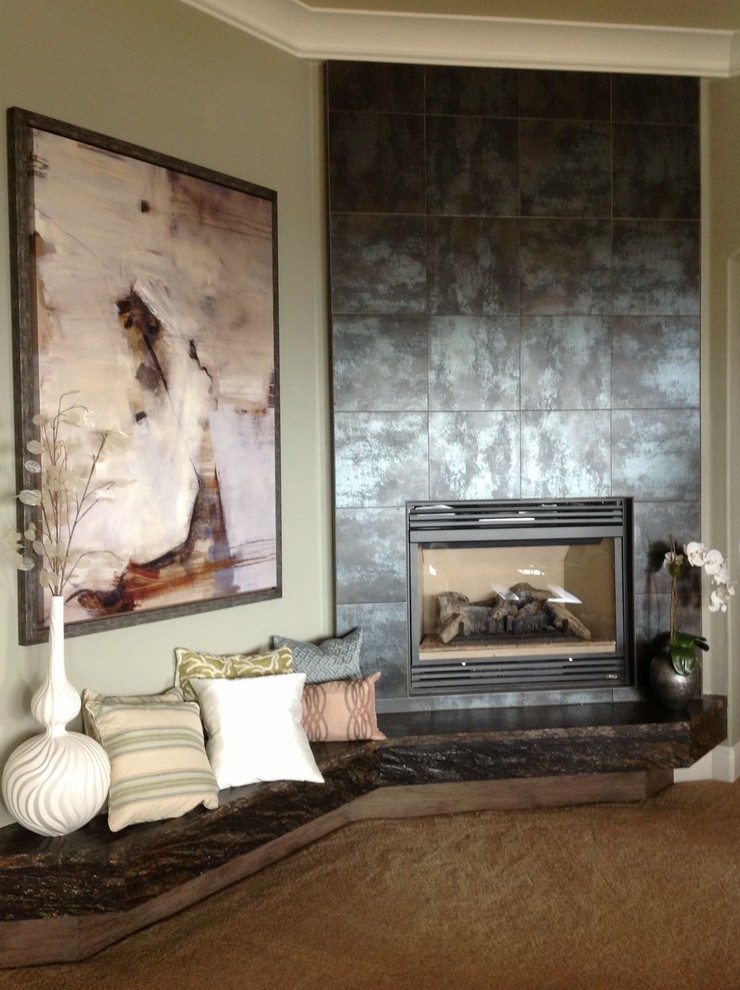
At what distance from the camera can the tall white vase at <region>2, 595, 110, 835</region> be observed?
276cm

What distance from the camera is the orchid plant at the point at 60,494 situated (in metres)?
2.91

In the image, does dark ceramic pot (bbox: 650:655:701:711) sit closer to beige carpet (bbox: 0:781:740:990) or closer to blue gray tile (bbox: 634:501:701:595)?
blue gray tile (bbox: 634:501:701:595)

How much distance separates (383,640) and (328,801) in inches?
32.9

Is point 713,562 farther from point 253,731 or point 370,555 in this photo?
point 253,731

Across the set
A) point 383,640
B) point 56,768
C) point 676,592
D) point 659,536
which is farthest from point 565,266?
point 56,768

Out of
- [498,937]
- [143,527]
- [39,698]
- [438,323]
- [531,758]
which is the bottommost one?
[498,937]

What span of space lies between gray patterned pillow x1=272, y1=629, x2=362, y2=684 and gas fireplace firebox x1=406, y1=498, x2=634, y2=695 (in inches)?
12.9

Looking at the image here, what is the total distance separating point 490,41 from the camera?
13.3 feet

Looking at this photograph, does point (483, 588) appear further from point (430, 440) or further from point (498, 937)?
point (498, 937)

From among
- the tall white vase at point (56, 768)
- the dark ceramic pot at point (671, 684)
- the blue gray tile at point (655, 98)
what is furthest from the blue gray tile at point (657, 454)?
the tall white vase at point (56, 768)

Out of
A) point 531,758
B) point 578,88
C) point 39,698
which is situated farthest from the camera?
point 578,88

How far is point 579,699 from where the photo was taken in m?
4.25

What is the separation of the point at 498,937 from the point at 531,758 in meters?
1.04

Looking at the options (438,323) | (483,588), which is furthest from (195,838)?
(438,323)
